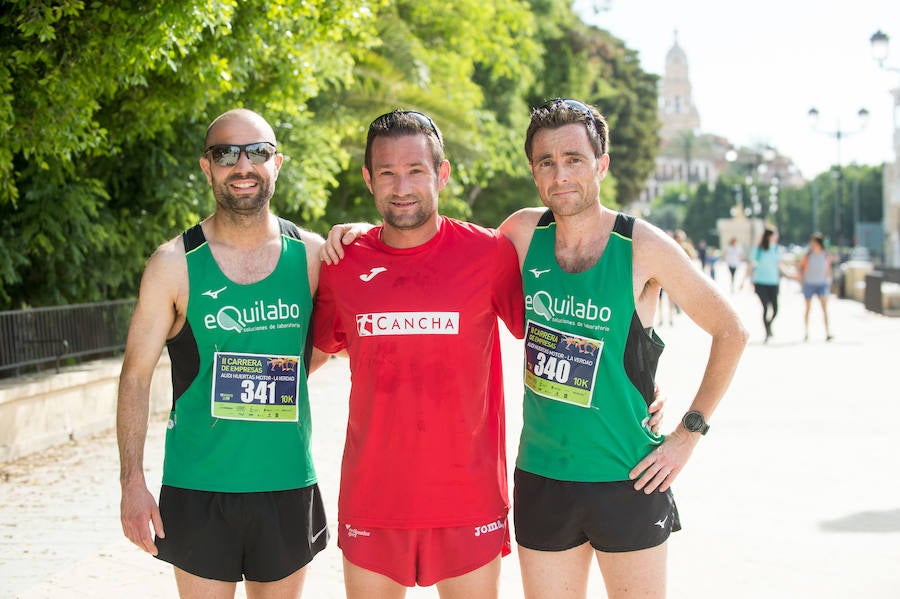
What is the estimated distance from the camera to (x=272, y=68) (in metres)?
10.3

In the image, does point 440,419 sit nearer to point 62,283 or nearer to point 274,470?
point 274,470

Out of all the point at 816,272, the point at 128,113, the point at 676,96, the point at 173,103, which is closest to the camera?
the point at 173,103

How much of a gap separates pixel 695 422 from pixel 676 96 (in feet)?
629

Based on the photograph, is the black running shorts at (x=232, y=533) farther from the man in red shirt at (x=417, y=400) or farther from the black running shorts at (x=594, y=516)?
the black running shorts at (x=594, y=516)

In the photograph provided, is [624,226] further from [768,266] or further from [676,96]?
[676,96]

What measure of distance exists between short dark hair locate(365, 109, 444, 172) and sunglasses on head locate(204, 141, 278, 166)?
37cm

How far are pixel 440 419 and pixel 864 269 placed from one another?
30.8m

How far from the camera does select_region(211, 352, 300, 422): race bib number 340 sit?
11.4ft

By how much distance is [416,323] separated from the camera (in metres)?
3.40

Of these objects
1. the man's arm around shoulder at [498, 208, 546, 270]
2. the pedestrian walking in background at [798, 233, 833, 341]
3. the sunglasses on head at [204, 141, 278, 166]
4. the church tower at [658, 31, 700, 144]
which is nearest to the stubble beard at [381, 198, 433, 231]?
the man's arm around shoulder at [498, 208, 546, 270]

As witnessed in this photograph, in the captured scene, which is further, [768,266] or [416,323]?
[768,266]

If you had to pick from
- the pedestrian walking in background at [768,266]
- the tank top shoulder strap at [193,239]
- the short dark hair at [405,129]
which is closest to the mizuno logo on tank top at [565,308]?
the short dark hair at [405,129]

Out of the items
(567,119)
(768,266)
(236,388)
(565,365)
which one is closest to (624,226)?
(567,119)

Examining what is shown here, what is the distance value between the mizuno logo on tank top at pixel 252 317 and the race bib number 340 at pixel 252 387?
0.09m
